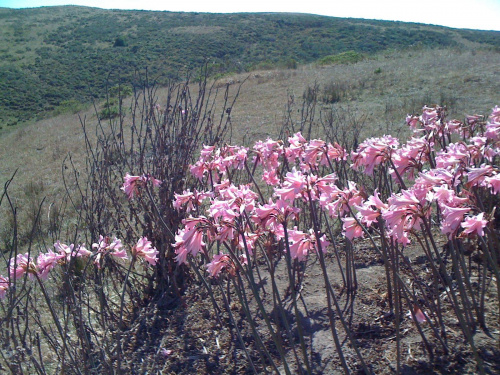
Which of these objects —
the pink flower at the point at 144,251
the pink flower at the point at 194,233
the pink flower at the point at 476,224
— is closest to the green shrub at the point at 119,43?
the pink flower at the point at 144,251

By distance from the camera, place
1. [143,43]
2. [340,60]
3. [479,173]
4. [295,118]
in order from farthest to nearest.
A: [143,43] < [340,60] < [295,118] < [479,173]

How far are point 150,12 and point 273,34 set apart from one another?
54.3 ft

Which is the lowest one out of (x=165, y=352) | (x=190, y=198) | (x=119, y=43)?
(x=165, y=352)

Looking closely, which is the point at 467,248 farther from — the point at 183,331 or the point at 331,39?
the point at 331,39

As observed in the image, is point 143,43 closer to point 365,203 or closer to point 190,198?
point 190,198

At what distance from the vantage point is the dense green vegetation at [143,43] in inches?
1046

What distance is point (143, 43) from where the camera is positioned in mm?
34438

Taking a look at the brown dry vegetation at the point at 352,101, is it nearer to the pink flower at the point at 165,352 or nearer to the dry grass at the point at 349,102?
the dry grass at the point at 349,102

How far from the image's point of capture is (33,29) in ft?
136

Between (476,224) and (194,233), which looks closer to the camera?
(476,224)

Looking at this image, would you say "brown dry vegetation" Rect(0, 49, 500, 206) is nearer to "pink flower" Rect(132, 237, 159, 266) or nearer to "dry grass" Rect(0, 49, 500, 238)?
"dry grass" Rect(0, 49, 500, 238)

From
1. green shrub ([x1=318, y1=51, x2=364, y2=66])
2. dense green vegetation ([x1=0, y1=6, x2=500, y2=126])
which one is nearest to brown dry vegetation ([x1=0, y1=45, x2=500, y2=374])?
green shrub ([x1=318, y1=51, x2=364, y2=66])

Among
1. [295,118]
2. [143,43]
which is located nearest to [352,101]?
[295,118]

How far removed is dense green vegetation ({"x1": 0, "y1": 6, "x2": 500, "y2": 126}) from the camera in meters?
26.6
